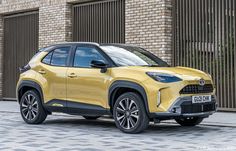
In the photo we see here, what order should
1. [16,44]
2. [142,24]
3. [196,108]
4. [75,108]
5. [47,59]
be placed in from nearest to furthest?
[196,108], [75,108], [47,59], [142,24], [16,44]

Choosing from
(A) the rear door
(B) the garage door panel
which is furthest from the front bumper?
(B) the garage door panel

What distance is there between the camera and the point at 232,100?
1290 centimetres

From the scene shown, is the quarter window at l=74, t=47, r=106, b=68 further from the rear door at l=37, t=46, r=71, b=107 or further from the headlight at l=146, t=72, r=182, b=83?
the headlight at l=146, t=72, r=182, b=83

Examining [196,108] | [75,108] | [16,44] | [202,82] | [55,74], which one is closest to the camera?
[196,108]

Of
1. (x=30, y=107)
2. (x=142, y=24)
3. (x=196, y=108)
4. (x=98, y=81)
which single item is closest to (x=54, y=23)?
(x=142, y=24)

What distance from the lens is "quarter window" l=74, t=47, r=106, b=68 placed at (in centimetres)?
952

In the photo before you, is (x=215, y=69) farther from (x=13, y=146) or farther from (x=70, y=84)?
(x=13, y=146)

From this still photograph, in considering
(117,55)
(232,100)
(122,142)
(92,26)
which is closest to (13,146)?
(122,142)

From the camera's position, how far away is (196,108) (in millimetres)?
8602

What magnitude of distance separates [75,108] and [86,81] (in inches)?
26.0

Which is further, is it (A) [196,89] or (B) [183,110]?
(A) [196,89]

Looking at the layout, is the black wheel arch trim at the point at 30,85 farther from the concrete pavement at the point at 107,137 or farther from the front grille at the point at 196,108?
the front grille at the point at 196,108

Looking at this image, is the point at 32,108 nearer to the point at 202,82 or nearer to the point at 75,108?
the point at 75,108

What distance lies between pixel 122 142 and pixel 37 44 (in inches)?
460
